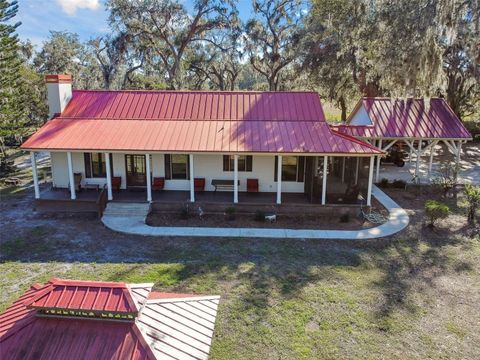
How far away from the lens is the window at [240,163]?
16641 mm

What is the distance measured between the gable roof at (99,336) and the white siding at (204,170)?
42.6 ft

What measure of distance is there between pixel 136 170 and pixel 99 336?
1426cm

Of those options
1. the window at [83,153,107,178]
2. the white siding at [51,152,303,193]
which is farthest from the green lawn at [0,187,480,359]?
the white siding at [51,152,303,193]

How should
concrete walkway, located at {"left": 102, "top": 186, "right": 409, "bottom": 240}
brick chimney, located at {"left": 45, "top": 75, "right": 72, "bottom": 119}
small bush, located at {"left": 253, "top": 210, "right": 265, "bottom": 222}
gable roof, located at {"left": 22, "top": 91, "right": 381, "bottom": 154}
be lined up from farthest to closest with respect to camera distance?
brick chimney, located at {"left": 45, "top": 75, "right": 72, "bottom": 119}
gable roof, located at {"left": 22, "top": 91, "right": 381, "bottom": 154}
small bush, located at {"left": 253, "top": 210, "right": 265, "bottom": 222}
concrete walkway, located at {"left": 102, "top": 186, "right": 409, "bottom": 240}

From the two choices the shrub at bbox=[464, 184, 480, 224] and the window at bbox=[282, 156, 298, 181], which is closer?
the shrub at bbox=[464, 184, 480, 224]

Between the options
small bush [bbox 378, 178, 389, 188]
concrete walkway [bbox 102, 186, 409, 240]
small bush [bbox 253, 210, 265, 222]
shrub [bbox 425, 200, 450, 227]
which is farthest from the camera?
small bush [bbox 378, 178, 389, 188]

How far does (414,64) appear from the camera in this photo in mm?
17672

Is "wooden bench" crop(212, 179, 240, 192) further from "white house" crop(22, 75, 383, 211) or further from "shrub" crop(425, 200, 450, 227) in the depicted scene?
"shrub" crop(425, 200, 450, 227)

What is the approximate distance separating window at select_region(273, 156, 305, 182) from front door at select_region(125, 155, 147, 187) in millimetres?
5998

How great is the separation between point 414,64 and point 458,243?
916cm

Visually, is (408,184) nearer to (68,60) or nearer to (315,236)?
(315,236)

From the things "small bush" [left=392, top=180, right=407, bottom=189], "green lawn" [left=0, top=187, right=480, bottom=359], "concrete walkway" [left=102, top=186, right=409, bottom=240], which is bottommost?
"green lawn" [left=0, top=187, right=480, bottom=359]

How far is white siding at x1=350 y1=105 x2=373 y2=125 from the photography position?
1980 cm

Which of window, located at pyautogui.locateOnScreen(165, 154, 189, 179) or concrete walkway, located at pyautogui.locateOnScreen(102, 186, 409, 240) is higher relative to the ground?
window, located at pyautogui.locateOnScreen(165, 154, 189, 179)
